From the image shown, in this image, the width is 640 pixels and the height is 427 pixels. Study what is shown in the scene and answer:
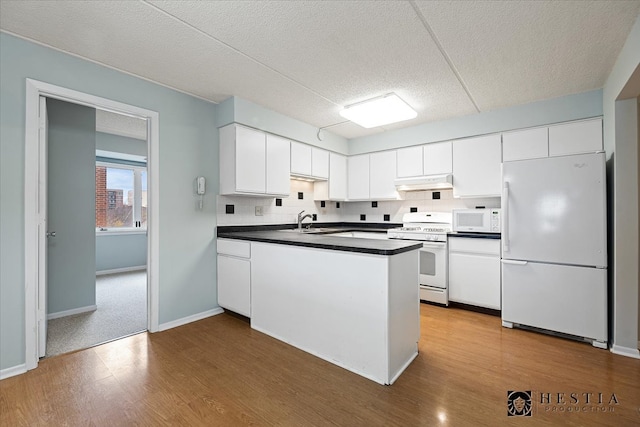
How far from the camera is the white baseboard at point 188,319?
2810mm

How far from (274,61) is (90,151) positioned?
8.51 ft

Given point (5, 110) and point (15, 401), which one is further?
A: point (5, 110)

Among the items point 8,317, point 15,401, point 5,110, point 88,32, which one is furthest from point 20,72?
point 15,401

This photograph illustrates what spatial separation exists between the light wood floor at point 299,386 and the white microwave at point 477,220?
1184 mm

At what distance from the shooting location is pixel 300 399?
5.76 ft

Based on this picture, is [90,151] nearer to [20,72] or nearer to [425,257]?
[20,72]

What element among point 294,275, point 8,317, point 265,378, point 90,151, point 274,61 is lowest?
point 265,378

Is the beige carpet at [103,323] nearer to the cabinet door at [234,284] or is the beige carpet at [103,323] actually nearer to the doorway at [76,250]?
the doorway at [76,250]

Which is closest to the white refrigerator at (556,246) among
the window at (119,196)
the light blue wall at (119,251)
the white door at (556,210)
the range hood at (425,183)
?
the white door at (556,210)

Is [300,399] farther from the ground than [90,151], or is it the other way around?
[90,151]

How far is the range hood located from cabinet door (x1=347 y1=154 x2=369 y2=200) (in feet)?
1.76

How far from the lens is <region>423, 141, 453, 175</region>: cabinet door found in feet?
12.1

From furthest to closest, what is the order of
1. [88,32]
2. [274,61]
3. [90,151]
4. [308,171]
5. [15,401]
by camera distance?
[308,171] < [90,151] < [274,61] < [88,32] < [15,401]

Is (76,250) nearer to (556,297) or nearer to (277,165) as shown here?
(277,165)
